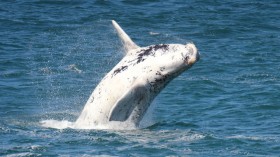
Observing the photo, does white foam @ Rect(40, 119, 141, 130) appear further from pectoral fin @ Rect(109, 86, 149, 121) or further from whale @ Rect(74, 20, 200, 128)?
pectoral fin @ Rect(109, 86, 149, 121)

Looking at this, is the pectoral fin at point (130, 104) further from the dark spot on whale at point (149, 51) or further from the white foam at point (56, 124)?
the white foam at point (56, 124)

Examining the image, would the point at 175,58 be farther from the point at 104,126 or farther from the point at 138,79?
the point at 104,126

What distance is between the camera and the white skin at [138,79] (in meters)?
24.2

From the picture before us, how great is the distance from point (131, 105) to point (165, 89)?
8.98m

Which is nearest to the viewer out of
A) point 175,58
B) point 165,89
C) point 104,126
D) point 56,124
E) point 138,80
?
point 138,80

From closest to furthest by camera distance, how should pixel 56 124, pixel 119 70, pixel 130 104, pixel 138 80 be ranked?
pixel 138 80, pixel 130 104, pixel 119 70, pixel 56 124

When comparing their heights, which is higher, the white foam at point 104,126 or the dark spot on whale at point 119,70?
the dark spot on whale at point 119,70

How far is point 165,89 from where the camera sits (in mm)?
33188

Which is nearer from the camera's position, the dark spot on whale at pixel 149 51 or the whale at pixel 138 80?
the whale at pixel 138 80

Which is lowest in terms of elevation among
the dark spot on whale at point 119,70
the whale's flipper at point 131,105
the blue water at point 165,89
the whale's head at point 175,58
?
the blue water at point 165,89

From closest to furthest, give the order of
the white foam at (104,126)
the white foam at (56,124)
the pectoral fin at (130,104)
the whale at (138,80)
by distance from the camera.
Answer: the pectoral fin at (130,104) → the whale at (138,80) → the white foam at (104,126) → the white foam at (56,124)

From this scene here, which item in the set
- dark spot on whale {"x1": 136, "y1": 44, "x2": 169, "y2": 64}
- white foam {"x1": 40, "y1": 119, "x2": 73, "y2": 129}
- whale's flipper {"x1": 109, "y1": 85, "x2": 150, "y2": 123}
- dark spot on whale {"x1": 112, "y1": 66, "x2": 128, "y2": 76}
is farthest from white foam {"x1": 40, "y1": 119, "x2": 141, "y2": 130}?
dark spot on whale {"x1": 136, "y1": 44, "x2": 169, "y2": 64}

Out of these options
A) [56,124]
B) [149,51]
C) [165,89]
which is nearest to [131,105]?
[149,51]

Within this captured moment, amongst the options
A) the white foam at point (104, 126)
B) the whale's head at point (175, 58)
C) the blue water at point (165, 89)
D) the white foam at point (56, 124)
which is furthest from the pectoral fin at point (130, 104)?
the white foam at point (56, 124)
